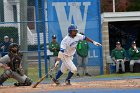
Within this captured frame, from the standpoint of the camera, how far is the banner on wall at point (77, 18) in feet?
62.1

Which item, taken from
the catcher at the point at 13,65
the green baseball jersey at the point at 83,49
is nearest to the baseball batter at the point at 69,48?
the catcher at the point at 13,65

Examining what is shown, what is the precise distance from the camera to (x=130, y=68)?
19.9m

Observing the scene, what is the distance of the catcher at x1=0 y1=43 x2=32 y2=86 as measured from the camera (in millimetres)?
14164

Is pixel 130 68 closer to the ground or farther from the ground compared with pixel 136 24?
closer to the ground

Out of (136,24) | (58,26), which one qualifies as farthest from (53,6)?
(136,24)

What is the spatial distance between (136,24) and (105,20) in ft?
17.8

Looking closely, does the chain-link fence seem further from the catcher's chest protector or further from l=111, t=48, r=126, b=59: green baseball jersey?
the catcher's chest protector

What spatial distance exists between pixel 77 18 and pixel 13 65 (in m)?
5.47

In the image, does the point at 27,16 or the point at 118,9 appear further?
the point at 118,9

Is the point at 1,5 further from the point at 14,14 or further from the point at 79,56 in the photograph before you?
the point at 79,56

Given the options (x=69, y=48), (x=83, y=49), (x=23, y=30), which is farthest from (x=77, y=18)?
(x=69, y=48)

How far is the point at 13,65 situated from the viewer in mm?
14422

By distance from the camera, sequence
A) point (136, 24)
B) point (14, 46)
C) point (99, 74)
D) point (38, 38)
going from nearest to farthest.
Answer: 1. point (14, 46)
2. point (38, 38)
3. point (99, 74)
4. point (136, 24)

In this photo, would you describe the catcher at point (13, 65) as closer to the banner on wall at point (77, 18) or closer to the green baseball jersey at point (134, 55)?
the banner on wall at point (77, 18)
